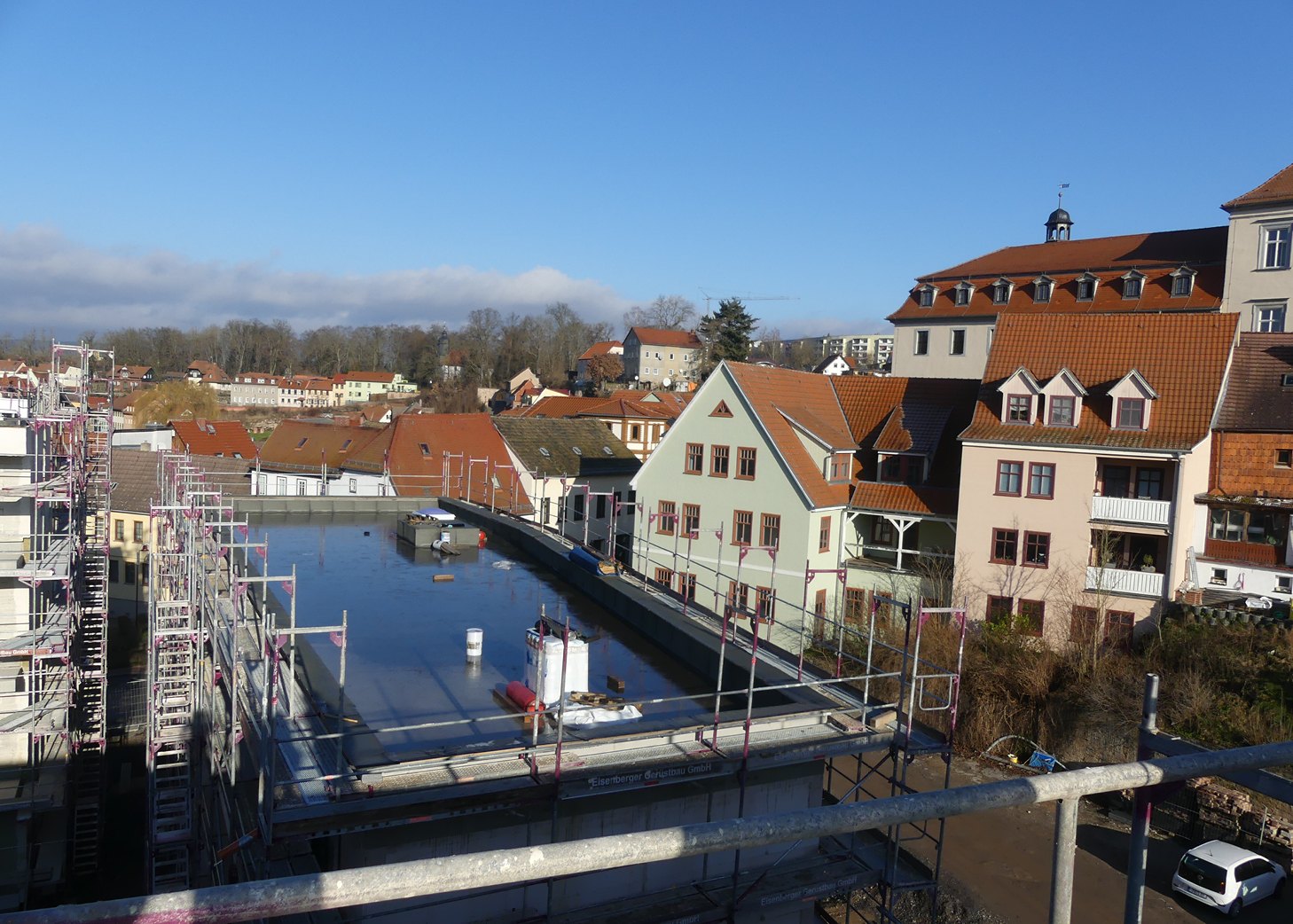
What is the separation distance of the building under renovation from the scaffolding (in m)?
6.68

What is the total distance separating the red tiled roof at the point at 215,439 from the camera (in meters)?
53.4

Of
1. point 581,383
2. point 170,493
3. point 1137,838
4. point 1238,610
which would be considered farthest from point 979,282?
point 581,383

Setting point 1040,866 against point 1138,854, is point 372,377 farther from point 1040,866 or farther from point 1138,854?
point 1138,854

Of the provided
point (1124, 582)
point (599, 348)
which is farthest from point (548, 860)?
point (599, 348)

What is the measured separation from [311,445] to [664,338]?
243 ft

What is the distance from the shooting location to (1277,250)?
40.8m

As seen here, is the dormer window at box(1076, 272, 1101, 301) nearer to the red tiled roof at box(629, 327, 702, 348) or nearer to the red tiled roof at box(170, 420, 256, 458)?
the red tiled roof at box(170, 420, 256, 458)

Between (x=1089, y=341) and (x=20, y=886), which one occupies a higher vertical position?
(x=1089, y=341)

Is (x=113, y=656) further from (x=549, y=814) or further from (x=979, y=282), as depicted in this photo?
(x=979, y=282)

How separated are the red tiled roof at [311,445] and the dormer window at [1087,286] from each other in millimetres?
37728

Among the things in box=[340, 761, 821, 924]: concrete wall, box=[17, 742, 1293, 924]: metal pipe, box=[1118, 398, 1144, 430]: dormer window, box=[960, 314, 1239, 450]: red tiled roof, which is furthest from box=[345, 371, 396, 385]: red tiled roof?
box=[17, 742, 1293, 924]: metal pipe

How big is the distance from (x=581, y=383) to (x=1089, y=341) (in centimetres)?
8554

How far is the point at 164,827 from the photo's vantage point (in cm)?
1752

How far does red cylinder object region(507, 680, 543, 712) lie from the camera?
34.7ft
